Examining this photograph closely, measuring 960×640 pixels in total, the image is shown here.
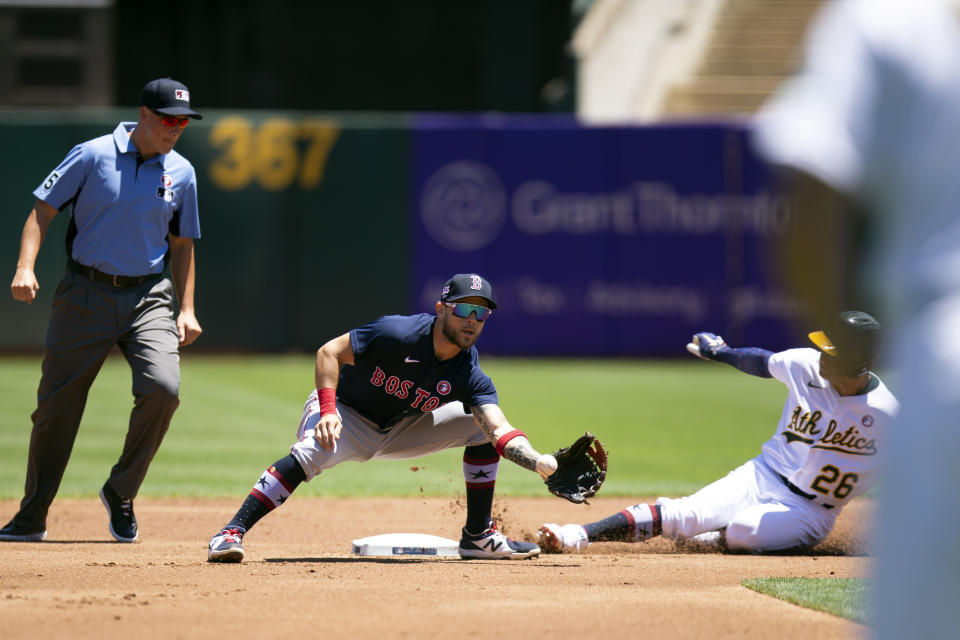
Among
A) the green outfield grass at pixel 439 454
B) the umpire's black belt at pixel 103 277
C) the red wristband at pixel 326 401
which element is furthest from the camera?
the green outfield grass at pixel 439 454

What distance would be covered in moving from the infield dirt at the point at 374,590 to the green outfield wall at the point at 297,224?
10106 mm

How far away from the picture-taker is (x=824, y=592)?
486cm

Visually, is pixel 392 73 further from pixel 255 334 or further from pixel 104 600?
pixel 104 600

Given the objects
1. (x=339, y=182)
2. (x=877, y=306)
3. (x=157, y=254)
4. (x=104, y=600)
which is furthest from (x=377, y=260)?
(x=877, y=306)

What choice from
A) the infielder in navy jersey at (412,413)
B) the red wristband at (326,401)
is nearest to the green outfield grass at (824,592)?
the infielder in navy jersey at (412,413)

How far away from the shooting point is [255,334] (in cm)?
1716

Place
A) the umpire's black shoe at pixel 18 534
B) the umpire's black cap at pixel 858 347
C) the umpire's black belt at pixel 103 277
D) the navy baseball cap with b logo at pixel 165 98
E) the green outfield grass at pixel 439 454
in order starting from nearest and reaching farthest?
the umpire's black cap at pixel 858 347 < the navy baseball cap with b logo at pixel 165 98 < the umpire's black belt at pixel 103 277 < the umpire's black shoe at pixel 18 534 < the green outfield grass at pixel 439 454

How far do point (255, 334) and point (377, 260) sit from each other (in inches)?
78.4

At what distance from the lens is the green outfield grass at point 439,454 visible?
9.14 meters

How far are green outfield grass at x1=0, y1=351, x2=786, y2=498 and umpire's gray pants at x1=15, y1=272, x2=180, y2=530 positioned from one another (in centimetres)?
166

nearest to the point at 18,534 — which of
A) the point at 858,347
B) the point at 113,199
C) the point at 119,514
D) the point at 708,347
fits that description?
the point at 119,514

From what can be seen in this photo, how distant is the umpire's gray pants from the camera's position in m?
5.91

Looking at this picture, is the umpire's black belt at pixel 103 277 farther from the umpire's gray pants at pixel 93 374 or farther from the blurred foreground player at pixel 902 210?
the blurred foreground player at pixel 902 210

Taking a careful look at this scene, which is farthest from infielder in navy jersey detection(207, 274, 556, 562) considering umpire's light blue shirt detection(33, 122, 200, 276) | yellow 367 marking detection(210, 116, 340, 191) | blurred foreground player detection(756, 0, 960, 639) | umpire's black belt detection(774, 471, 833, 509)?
yellow 367 marking detection(210, 116, 340, 191)
